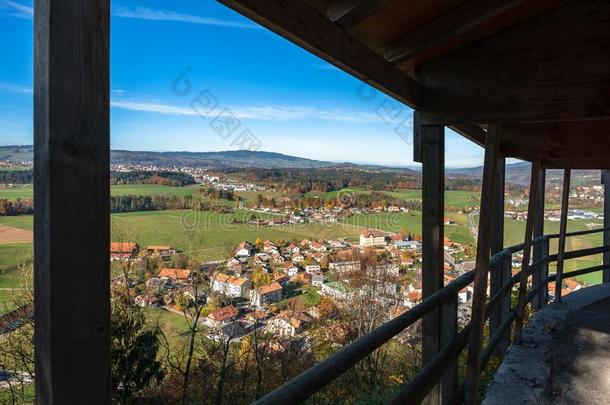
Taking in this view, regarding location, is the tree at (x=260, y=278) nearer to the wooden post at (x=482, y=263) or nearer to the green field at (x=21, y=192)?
the green field at (x=21, y=192)

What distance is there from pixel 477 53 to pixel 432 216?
34.1 inches

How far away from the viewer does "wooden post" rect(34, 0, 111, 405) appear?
0.58m

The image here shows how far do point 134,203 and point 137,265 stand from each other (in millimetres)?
1785

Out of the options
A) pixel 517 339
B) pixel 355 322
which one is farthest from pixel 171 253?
pixel 517 339

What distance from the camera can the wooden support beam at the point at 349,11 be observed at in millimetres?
1388

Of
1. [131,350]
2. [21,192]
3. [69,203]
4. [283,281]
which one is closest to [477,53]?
[69,203]

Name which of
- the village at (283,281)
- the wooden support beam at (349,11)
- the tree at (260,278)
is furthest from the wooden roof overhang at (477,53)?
the tree at (260,278)

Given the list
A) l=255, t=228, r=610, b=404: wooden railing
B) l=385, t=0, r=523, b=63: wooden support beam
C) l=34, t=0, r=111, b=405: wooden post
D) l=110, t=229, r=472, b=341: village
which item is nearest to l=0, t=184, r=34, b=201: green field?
l=34, t=0, r=111, b=405: wooden post

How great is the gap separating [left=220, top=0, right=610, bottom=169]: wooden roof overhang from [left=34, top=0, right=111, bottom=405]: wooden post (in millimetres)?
863

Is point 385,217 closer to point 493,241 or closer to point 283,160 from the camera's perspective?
point 283,160

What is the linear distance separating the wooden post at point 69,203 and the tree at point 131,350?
994 cm

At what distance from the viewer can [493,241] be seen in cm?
416

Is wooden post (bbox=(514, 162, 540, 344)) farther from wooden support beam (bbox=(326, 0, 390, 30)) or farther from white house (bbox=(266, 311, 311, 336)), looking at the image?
white house (bbox=(266, 311, 311, 336))

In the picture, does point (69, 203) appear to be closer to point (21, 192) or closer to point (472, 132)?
point (21, 192)
